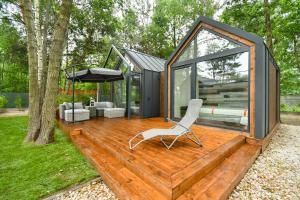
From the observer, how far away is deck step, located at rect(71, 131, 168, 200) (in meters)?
2.08

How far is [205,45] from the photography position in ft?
17.7

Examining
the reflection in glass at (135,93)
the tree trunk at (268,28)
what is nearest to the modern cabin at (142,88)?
the reflection in glass at (135,93)

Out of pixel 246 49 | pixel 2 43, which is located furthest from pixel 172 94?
pixel 2 43

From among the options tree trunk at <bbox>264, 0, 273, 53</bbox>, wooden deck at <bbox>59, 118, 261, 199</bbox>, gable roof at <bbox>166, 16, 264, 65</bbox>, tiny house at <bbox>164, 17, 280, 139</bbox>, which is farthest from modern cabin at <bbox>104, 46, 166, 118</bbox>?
tree trunk at <bbox>264, 0, 273, 53</bbox>

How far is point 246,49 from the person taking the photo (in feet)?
14.3

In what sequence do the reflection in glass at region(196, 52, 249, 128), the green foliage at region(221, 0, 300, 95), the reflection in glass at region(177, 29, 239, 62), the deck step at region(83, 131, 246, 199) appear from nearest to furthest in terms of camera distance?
the deck step at region(83, 131, 246, 199) → the reflection in glass at region(196, 52, 249, 128) → the reflection in glass at region(177, 29, 239, 62) → the green foliage at region(221, 0, 300, 95)

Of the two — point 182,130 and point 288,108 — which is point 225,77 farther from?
point 288,108

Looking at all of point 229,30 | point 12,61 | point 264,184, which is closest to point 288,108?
point 229,30

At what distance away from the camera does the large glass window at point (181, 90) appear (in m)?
5.97

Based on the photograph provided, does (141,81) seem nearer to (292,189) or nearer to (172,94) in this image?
(172,94)

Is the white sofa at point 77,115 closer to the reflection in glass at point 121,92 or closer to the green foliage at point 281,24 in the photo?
the reflection in glass at point 121,92

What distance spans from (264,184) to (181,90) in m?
4.07

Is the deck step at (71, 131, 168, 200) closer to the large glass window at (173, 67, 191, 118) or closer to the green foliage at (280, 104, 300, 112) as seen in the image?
the large glass window at (173, 67, 191, 118)

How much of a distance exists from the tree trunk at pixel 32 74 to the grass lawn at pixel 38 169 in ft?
1.58
